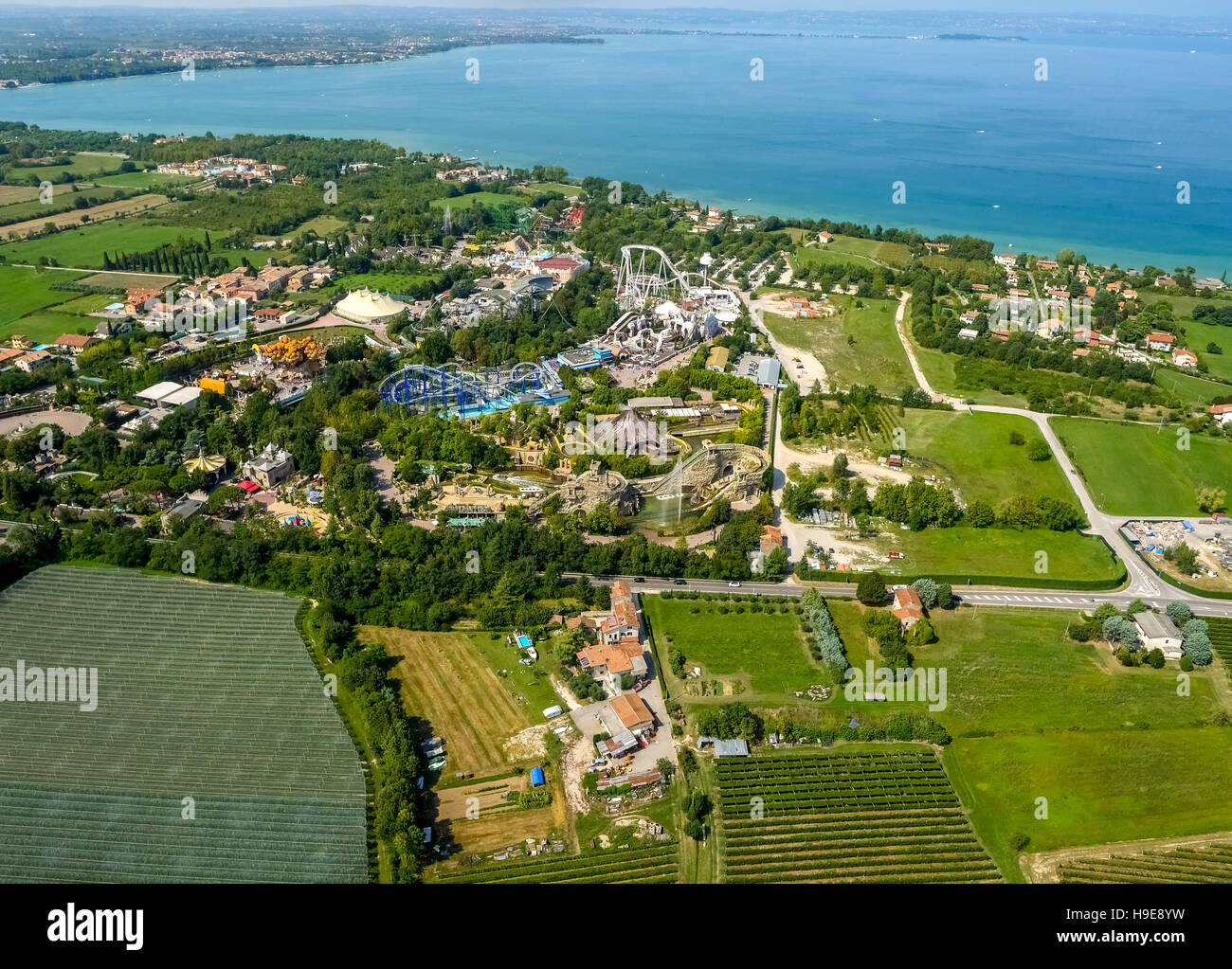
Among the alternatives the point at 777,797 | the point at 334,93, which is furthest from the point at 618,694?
the point at 334,93

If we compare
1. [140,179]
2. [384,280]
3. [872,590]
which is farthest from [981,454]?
[140,179]

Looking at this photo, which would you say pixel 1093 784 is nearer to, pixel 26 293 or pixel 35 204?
pixel 26 293

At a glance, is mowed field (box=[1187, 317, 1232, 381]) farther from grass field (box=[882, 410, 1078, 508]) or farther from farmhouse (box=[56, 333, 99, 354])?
farmhouse (box=[56, 333, 99, 354])

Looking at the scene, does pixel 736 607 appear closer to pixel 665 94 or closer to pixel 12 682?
pixel 12 682

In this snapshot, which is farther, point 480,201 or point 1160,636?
point 480,201

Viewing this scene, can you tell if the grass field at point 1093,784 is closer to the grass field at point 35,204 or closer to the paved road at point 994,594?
the paved road at point 994,594

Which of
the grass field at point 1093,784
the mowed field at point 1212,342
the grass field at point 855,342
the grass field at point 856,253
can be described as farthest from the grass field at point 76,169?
the mowed field at point 1212,342

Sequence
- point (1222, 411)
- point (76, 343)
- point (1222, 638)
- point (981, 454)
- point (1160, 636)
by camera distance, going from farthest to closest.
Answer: point (76, 343), point (1222, 411), point (981, 454), point (1222, 638), point (1160, 636)
